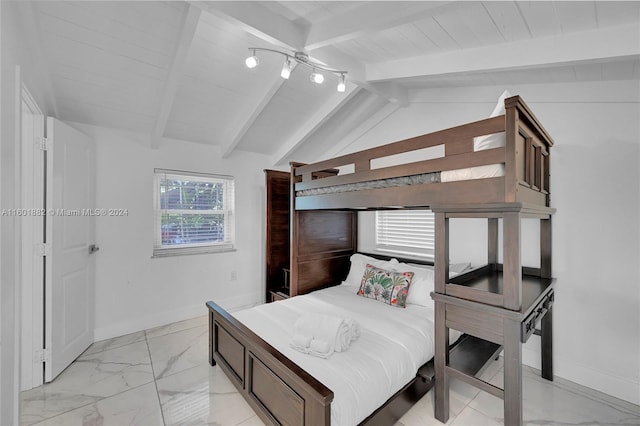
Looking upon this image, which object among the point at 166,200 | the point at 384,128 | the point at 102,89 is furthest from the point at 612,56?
the point at 166,200

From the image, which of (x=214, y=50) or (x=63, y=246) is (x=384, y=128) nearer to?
(x=214, y=50)

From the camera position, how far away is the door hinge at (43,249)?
228cm

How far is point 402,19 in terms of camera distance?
1719mm

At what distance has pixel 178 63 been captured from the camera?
2.28 meters

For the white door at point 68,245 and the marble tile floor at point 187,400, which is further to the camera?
the white door at point 68,245

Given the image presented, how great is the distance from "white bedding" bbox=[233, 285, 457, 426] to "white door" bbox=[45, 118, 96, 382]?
152 centimetres

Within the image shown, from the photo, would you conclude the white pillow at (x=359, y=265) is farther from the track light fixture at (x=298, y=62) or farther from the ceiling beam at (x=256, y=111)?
the ceiling beam at (x=256, y=111)

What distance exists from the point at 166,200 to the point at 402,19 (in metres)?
3.14

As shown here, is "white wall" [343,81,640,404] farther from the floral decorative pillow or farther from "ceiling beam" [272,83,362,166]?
"ceiling beam" [272,83,362,166]

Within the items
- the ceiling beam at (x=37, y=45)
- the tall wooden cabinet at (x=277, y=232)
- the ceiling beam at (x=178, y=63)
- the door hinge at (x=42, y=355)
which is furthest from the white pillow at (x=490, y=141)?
the door hinge at (x=42, y=355)

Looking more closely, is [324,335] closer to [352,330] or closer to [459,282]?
[352,330]

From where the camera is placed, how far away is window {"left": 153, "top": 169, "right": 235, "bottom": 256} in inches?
138

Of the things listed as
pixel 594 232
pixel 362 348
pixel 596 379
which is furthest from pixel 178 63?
pixel 596 379

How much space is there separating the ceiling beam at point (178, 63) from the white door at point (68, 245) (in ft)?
2.30
